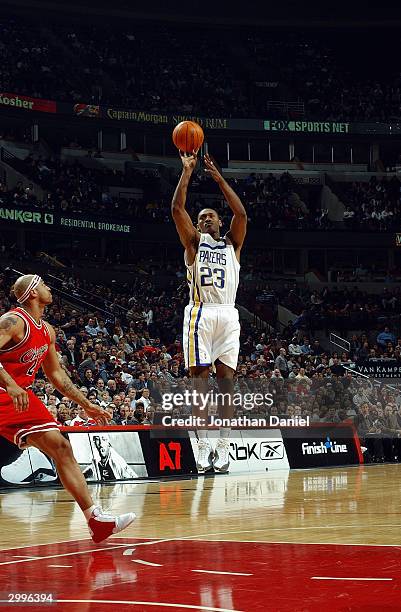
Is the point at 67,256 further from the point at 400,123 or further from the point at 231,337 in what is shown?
the point at 231,337

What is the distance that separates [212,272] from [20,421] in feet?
10.5

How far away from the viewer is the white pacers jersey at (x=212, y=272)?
9.84 m

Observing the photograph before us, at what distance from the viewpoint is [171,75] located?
1764 inches

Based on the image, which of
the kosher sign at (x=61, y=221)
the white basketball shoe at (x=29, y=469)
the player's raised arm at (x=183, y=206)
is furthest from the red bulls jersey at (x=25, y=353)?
the kosher sign at (x=61, y=221)

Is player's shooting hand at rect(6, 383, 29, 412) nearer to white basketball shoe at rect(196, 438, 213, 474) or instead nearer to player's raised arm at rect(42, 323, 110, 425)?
player's raised arm at rect(42, 323, 110, 425)

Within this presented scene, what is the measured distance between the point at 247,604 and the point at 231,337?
5.20m

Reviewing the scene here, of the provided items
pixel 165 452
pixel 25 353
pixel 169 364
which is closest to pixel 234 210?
pixel 25 353

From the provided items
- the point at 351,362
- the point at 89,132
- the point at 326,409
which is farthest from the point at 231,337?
the point at 89,132

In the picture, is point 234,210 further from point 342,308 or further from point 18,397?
point 342,308

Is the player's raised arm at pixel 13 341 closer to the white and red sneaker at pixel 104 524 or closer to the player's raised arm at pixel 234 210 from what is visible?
the white and red sneaker at pixel 104 524

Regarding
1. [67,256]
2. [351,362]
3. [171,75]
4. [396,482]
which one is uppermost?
[171,75]

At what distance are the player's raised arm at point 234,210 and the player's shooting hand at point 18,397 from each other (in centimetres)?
357

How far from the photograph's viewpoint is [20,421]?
7.39 meters

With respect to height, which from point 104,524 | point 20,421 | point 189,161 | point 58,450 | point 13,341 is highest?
point 189,161
